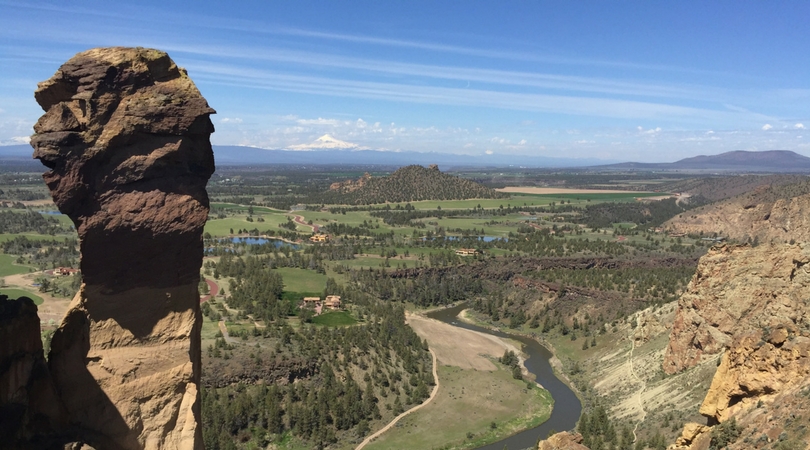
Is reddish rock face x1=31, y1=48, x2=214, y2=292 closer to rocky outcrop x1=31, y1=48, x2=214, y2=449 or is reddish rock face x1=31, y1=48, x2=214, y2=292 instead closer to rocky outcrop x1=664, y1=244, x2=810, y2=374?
rocky outcrop x1=31, y1=48, x2=214, y2=449

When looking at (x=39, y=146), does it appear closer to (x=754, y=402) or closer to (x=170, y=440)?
(x=170, y=440)

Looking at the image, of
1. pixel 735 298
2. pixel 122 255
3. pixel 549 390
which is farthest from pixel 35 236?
pixel 735 298

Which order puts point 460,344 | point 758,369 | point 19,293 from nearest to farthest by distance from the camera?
1. point 758,369
2. point 19,293
3. point 460,344

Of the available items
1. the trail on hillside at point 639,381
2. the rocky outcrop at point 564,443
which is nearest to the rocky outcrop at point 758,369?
the rocky outcrop at point 564,443

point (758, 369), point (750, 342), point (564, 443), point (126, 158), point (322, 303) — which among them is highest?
point (126, 158)

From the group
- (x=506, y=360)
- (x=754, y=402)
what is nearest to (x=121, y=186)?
(x=754, y=402)

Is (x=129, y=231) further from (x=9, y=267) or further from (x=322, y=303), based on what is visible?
(x=9, y=267)
